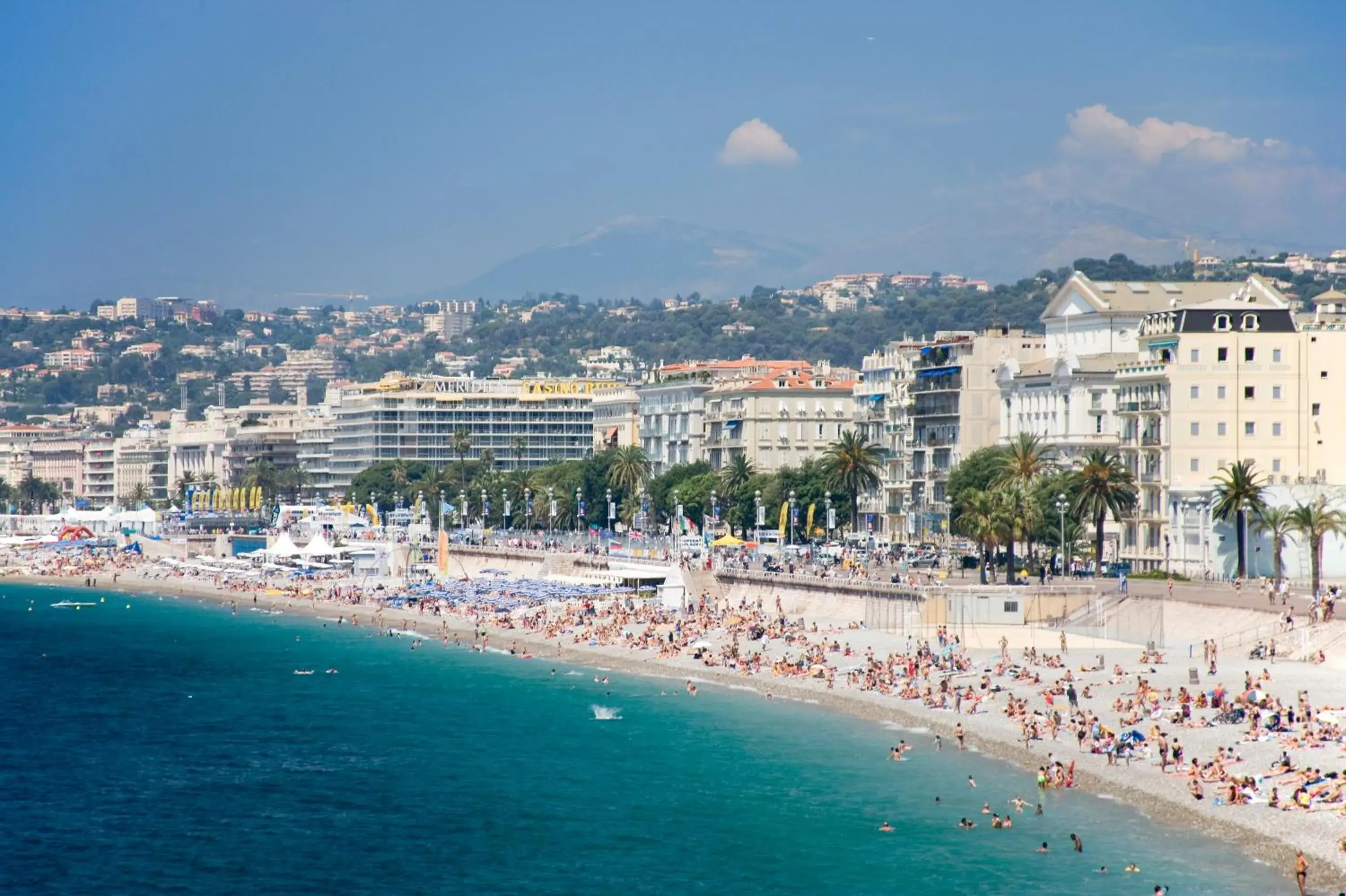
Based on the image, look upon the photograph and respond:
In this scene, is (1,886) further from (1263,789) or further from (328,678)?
(328,678)

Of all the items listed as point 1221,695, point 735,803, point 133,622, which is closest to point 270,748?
point 735,803

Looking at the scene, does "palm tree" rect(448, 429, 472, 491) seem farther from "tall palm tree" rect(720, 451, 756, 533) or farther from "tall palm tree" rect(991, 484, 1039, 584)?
"tall palm tree" rect(991, 484, 1039, 584)

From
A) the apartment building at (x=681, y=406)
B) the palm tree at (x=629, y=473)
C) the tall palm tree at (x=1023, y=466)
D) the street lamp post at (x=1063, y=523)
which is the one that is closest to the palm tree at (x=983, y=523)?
the tall palm tree at (x=1023, y=466)

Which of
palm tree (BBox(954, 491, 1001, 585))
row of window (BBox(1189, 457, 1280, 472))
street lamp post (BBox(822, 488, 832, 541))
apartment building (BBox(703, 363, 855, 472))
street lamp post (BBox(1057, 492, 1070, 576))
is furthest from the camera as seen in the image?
apartment building (BBox(703, 363, 855, 472))

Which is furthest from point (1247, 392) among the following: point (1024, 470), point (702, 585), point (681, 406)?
point (681, 406)

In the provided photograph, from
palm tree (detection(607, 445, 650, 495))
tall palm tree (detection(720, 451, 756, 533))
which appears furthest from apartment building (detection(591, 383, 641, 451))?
tall palm tree (detection(720, 451, 756, 533))
